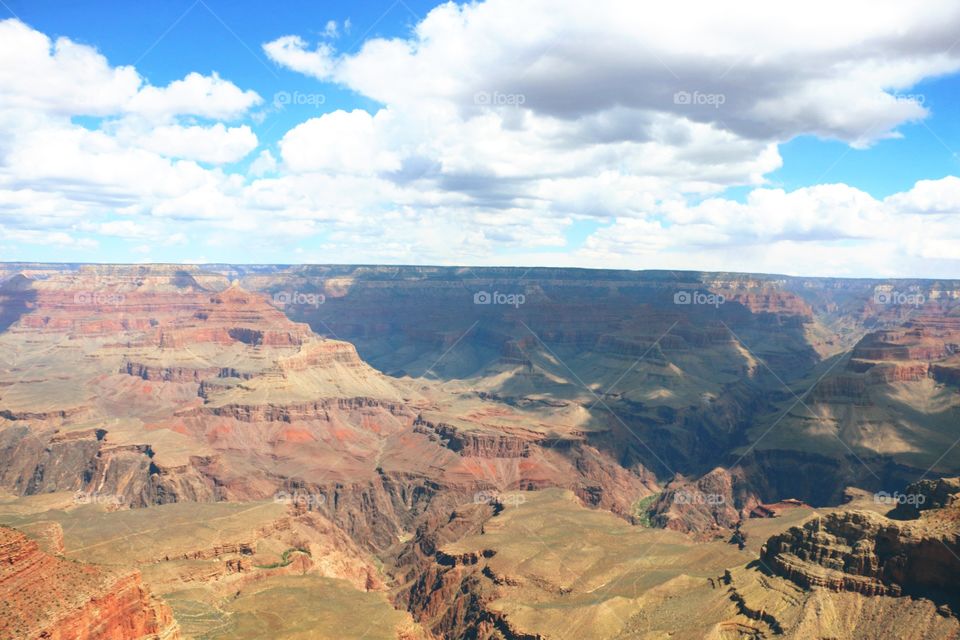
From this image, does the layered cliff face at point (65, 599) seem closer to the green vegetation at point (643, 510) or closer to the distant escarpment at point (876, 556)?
the distant escarpment at point (876, 556)

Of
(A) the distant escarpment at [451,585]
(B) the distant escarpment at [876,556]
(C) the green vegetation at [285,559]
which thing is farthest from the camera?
(C) the green vegetation at [285,559]

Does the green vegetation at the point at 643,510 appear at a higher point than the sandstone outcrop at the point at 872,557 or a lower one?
lower

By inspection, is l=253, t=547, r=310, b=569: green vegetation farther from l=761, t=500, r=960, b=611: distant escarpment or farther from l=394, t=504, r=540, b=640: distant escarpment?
l=761, t=500, r=960, b=611: distant escarpment

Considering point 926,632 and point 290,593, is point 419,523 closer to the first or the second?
point 290,593

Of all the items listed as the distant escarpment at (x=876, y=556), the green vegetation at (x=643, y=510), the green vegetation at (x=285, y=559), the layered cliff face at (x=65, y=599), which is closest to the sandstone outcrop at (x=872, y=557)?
the distant escarpment at (x=876, y=556)

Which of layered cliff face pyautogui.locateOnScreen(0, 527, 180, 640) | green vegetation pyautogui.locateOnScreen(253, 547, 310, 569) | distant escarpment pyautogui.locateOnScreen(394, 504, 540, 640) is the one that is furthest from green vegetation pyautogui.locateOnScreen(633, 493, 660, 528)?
layered cliff face pyautogui.locateOnScreen(0, 527, 180, 640)

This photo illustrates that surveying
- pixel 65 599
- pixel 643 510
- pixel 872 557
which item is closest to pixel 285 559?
pixel 65 599

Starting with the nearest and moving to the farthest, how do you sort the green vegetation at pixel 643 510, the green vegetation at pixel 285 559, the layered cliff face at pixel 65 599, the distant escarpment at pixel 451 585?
the layered cliff face at pixel 65 599 → the distant escarpment at pixel 451 585 → the green vegetation at pixel 285 559 → the green vegetation at pixel 643 510

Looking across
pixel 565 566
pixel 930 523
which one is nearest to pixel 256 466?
pixel 565 566

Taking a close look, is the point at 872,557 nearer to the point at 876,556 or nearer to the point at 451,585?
the point at 876,556
